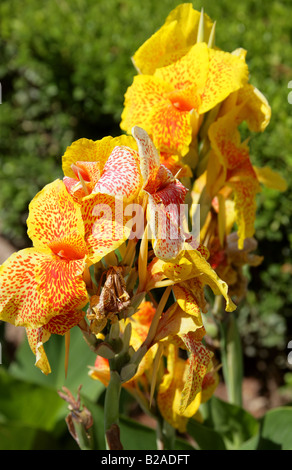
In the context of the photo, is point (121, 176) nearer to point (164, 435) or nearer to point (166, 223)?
point (166, 223)

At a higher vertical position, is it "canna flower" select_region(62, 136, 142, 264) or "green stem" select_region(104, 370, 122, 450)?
"canna flower" select_region(62, 136, 142, 264)

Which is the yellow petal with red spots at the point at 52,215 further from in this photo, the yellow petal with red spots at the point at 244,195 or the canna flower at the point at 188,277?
the yellow petal with red spots at the point at 244,195

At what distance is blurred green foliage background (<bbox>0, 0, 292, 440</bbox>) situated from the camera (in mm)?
1958

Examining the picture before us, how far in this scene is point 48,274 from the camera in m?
0.73

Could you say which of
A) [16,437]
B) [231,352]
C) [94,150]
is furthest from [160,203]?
[16,437]

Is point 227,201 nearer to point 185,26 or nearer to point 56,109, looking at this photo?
point 185,26

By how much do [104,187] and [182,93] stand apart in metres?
0.34

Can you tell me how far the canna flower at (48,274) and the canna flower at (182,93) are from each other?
0.89 feet

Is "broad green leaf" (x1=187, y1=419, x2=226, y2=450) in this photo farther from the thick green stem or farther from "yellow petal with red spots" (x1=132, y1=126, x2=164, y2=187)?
"yellow petal with red spots" (x1=132, y1=126, x2=164, y2=187)

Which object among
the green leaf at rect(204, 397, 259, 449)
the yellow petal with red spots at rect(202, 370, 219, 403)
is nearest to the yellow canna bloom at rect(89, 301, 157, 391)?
the yellow petal with red spots at rect(202, 370, 219, 403)

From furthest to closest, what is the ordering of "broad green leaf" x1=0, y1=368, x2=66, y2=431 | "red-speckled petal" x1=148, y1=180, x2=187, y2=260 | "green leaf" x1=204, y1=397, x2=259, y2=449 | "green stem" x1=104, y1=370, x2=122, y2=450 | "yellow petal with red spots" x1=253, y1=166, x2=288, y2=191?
1. "broad green leaf" x1=0, y1=368, x2=66, y2=431
2. "green leaf" x1=204, y1=397, x2=259, y2=449
3. "yellow petal with red spots" x1=253, y1=166, x2=288, y2=191
4. "green stem" x1=104, y1=370, x2=122, y2=450
5. "red-speckled petal" x1=148, y1=180, x2=187, y2=260

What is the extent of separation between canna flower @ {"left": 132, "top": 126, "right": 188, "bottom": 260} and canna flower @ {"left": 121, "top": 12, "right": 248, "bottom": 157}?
20 cm

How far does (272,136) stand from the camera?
6.22ft
